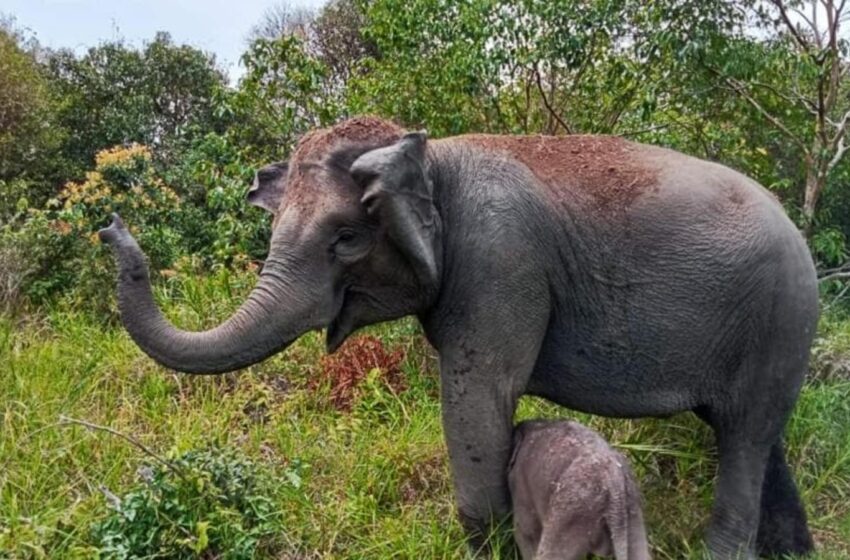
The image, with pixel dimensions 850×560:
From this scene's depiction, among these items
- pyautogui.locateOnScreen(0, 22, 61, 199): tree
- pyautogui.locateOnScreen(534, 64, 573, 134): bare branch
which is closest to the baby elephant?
pyautogui.locateOnScreen(534, 64, 573, 134): bare branch

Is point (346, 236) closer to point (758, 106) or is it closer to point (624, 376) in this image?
point (624, 376)

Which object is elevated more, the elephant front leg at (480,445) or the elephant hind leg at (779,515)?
the elephant front leg at (480,445)

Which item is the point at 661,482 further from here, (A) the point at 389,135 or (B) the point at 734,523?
(A) the point at 389,135

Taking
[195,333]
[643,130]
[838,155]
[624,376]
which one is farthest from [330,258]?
[838,155]

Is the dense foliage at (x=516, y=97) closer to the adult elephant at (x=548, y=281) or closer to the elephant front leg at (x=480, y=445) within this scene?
the adult elephant at (x=548, y=281)

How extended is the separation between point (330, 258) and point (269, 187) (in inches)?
22.8

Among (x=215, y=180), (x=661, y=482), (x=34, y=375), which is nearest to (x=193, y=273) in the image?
(x=215, y=180)

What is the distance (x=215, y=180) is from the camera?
8.19 metres

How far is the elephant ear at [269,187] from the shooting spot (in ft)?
12.0

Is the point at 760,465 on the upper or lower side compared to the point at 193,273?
lower

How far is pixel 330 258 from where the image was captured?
3271mm

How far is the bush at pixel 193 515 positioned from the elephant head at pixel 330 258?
1.03m

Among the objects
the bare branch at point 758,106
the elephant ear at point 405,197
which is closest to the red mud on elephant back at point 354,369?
the elephant ear at point 405,197

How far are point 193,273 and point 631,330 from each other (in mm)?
5149
